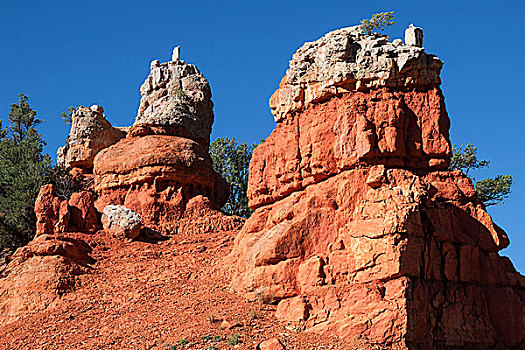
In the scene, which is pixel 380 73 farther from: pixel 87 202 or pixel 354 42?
pixel 87 202

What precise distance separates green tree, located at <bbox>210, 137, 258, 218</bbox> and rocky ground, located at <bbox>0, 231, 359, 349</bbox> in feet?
55.5

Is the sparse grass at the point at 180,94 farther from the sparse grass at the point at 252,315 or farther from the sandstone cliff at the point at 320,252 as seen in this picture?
the sparse grass at the point at 252,315

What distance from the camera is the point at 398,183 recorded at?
22.0m

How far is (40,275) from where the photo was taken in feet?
88.9

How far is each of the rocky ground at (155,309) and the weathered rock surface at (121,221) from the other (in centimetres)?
38

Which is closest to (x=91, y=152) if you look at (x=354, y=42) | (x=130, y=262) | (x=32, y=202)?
(x=32, y=202)

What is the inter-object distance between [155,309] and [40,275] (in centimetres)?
569

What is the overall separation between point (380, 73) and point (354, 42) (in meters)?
1.65

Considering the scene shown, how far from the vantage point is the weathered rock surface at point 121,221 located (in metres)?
30.6

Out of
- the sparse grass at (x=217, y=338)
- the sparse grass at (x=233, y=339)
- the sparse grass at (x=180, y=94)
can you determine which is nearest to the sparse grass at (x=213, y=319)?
the sparse grass at (x=217, y=338)

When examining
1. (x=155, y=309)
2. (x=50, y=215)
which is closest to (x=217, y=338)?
(x=155, y=309)

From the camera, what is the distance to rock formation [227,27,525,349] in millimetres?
20078

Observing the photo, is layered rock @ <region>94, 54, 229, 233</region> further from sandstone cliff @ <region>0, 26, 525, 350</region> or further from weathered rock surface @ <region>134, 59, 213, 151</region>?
sandstone cliff @ <region>0, 26, 525, 350</region>

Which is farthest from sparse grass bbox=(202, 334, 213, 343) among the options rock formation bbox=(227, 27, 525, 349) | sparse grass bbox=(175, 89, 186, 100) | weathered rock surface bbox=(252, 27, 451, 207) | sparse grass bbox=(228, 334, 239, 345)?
sparse grass bbox=(175, 89, 186, 100)
